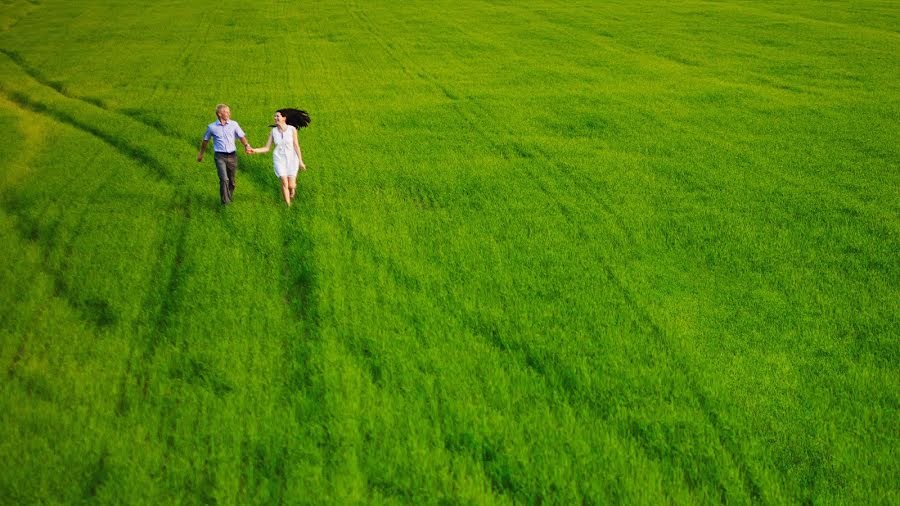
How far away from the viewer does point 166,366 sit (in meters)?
6.17

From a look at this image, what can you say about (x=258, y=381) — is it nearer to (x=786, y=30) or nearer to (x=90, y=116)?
(x=90, y=116)

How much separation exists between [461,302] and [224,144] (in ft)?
17.2

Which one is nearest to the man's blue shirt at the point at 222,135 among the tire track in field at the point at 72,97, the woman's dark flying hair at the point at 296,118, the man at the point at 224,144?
the man at the point at 224,144

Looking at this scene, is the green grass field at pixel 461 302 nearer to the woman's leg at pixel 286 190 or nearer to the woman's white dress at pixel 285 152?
the woman's leg at pixel 286 190

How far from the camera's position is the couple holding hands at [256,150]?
970 cm

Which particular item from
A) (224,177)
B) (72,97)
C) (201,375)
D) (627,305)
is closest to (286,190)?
(224,177)

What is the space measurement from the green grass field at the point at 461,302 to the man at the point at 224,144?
60 centimetres

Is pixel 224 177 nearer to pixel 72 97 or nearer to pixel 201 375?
pixel 201 375

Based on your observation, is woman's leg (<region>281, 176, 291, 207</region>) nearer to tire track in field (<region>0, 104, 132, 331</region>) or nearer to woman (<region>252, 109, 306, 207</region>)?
woman (<region>252, 109, 306, 207</region>)

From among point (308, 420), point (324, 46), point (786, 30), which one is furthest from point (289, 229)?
point (786, 30)

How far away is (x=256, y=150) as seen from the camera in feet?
31.7

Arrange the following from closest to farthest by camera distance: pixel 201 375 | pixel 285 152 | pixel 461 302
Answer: pixel 201 375, pixel 461 302, pixel 285 152

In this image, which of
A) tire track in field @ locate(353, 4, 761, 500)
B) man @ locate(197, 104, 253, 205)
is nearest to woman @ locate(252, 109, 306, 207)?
man @ locate(197, 104, 253, 205)

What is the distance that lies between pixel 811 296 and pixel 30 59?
1045 inches
